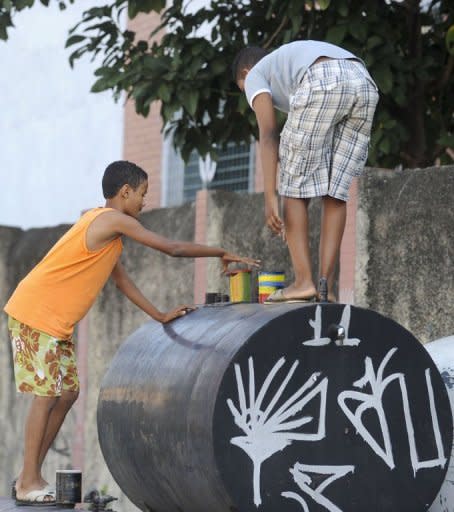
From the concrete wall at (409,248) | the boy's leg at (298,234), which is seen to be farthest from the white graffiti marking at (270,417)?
the concrete wall at (409,248)

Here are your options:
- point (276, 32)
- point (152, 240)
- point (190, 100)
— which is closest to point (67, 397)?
point (152, 240)

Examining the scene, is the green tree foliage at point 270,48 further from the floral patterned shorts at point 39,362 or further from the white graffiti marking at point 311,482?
the white graffiti marking at point 311,482

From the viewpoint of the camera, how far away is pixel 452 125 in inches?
Answer: 394

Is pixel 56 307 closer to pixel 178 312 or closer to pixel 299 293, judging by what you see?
pixel 178 312

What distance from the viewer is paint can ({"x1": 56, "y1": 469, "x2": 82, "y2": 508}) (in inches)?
257

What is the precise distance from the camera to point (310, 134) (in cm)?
635

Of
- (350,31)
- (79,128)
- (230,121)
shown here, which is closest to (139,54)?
(230,121)

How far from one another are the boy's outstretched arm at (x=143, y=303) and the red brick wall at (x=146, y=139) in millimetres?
7664

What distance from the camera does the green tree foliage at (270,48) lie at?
8945mm

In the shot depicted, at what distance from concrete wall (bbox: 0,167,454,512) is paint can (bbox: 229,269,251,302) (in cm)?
177

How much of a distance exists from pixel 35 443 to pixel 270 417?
1430 millimetres

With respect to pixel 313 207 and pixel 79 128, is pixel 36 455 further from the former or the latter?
pixel 79 128

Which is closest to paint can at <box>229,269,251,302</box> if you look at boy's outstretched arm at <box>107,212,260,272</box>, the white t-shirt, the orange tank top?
boy's outstretched arm at <box>107,212,260,272</box>

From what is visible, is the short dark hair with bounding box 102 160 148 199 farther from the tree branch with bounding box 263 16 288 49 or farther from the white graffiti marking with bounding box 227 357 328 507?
the tree branch with bounding box 263 16 288 49
